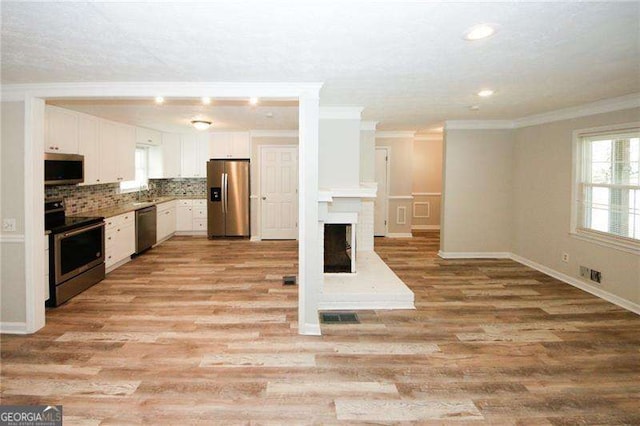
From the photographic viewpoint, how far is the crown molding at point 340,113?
5004 mm

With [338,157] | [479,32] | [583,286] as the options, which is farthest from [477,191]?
[479,32]

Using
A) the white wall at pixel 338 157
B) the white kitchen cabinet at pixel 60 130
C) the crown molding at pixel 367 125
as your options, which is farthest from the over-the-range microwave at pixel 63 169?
the crown molding at pixel 367 125

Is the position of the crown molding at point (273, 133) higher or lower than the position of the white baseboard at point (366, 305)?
higher

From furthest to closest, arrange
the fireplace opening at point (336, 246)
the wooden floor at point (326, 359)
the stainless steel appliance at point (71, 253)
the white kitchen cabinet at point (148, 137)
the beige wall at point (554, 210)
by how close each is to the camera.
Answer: the white kitchen cabinet at point (148, 137)
the fireplace opening at point (336, 246)
the beige wall at point (554, 210)
the stainless steel appliance at point (71, 253)
the wooden floor at point (326, 359)

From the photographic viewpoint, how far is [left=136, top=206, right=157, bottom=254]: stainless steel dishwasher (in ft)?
22.1

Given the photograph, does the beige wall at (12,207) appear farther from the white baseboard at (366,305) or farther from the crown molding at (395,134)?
the crown molding at (395,134)

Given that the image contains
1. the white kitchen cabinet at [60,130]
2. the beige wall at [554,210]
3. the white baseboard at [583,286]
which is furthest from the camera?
the white kitchen cabinet at [60,130]

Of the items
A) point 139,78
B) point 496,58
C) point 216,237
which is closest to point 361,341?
point 496,58

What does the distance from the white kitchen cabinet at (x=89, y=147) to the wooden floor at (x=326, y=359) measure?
65.9 inches

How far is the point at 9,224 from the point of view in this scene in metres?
3.82

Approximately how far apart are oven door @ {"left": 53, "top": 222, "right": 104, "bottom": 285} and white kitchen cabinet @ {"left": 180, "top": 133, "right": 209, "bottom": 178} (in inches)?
143

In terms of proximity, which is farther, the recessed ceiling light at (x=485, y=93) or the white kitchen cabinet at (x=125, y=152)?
A: the white kitchen cabinet at (x=125, y=152)

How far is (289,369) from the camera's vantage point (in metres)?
3.13

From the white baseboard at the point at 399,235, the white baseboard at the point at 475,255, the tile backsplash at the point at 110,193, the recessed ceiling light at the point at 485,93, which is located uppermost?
the recessed ceiling light at the point at 485,93
